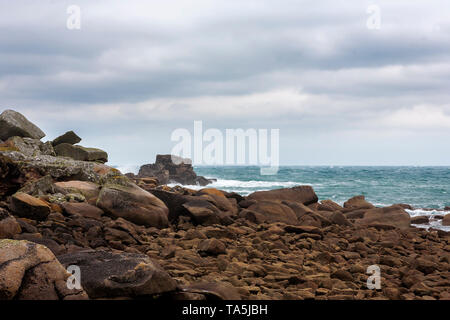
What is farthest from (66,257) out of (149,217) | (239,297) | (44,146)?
(44,146)

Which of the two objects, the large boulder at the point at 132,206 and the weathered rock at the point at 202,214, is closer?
the large boulder at the point at 132,206

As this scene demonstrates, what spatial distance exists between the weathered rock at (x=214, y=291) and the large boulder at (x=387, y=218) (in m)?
8.11

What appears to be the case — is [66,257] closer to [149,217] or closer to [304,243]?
→ [149,217]

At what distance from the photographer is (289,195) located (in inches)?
556

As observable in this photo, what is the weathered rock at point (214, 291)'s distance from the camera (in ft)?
15.5

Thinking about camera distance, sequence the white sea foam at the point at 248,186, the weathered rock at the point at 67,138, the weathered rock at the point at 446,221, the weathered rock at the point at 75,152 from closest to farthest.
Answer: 1. the weathered rock at the point at 446,221
2. the weathered rock at the point at 75,152
3. the weathered rock at the point at 67,138
4. the white sea foam at the point at 248,186

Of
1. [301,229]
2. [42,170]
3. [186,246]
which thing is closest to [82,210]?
[186,246]

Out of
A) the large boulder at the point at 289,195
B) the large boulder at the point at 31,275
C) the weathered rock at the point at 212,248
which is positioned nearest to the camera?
the large boulder at the point at 31,275

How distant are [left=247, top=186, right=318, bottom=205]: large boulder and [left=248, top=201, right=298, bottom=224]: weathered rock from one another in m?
2.14

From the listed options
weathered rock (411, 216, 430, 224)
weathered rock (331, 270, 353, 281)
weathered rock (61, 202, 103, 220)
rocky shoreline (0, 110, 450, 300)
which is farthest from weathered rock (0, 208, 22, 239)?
weathered rock (411, 216, 430, 224)

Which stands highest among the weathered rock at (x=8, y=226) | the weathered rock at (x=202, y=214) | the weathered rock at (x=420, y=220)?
the weathered rock at (x=8, y=226)

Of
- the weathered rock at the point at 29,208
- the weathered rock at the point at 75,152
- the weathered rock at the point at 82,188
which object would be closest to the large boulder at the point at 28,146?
the weathered rock at the point at 75,152

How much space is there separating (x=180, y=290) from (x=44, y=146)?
39.4 ft

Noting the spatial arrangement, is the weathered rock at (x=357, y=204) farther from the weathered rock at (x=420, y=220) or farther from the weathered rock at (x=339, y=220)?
the weathered rock at (x=339, y=220)
